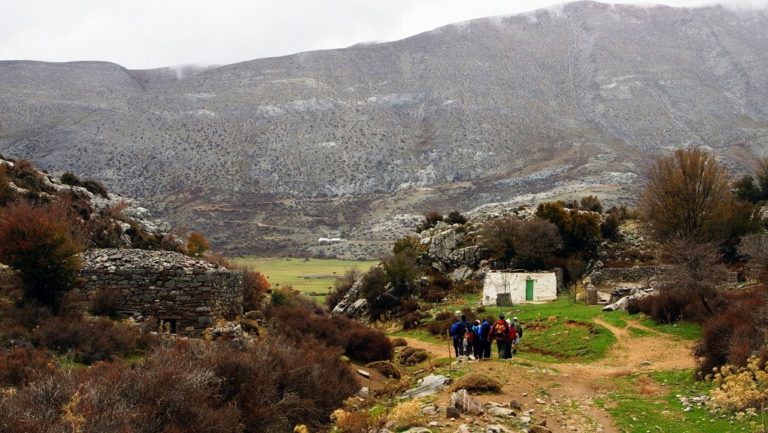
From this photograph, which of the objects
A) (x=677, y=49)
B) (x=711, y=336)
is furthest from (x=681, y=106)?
(x=711, y=336)

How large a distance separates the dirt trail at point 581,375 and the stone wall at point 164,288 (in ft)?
24.8

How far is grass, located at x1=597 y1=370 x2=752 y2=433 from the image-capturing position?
10.9 m

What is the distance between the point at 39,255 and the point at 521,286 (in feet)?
81.0

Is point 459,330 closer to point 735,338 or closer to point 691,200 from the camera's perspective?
point 735,338

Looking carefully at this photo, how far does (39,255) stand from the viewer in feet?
48.5

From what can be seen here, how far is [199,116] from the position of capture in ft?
389

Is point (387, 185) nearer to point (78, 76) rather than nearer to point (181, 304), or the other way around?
point (78, 76)

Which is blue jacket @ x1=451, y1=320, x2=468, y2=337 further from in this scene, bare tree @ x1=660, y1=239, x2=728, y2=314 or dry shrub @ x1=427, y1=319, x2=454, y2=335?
bare tree @ x1=660, y1=239, x2=728, y2=314

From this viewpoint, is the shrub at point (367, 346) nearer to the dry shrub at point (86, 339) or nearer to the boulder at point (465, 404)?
the dry shrub at point (86, 339)

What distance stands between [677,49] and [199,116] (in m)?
106

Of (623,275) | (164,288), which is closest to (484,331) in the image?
(164,288)

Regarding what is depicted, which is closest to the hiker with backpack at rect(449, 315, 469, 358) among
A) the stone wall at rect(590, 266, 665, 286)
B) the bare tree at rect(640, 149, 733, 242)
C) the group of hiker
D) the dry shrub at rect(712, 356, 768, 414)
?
the group of hiker

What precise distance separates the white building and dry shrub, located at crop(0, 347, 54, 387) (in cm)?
2536

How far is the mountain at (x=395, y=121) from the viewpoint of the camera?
312 ft
